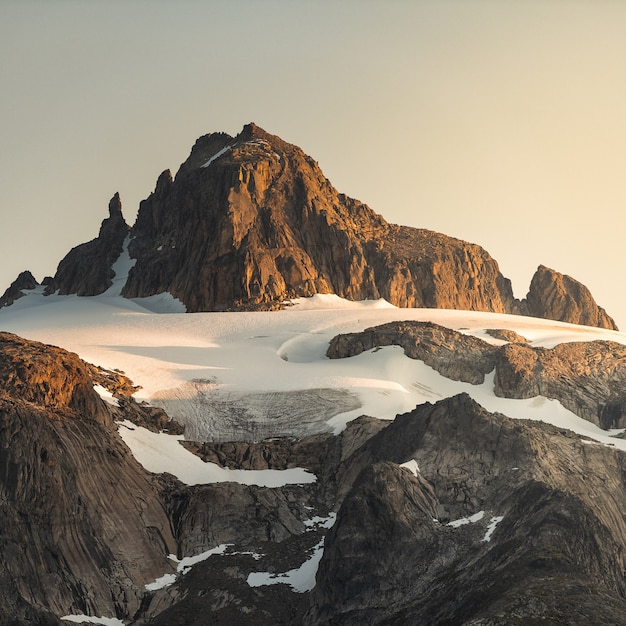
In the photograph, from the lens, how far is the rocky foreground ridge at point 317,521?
69.8 meters

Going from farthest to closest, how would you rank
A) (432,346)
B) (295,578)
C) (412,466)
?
(432,346), (412,466), (295,578)

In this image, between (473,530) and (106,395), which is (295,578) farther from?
(106,395)

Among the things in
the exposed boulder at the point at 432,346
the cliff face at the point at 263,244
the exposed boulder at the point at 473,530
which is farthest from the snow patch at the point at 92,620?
the cliff face at the point at 263,244

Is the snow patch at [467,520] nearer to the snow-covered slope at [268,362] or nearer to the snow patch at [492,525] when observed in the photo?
the snow patch at [492,525]

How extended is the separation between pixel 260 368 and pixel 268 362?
14.4ft

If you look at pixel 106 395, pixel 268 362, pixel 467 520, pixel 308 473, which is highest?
pixel 268 362

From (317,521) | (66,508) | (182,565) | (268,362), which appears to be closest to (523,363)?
(268,362)

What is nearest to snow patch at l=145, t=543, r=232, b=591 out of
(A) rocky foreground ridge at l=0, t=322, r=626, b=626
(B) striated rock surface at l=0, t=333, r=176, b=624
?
(A) rocky foreground ridge at l=0, t=322, r=626, b=626

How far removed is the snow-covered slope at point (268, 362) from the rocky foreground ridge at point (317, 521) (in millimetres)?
4933

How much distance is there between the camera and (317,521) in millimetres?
93750

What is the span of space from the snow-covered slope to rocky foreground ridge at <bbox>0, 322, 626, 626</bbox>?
493cm

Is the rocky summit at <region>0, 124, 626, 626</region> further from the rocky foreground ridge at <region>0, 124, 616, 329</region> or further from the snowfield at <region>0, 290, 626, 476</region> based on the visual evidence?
the rocky foreground ridge at <region>0, 124, 616, 329</region>

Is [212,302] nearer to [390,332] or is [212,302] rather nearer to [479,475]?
[390,332]

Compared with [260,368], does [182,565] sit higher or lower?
lower
